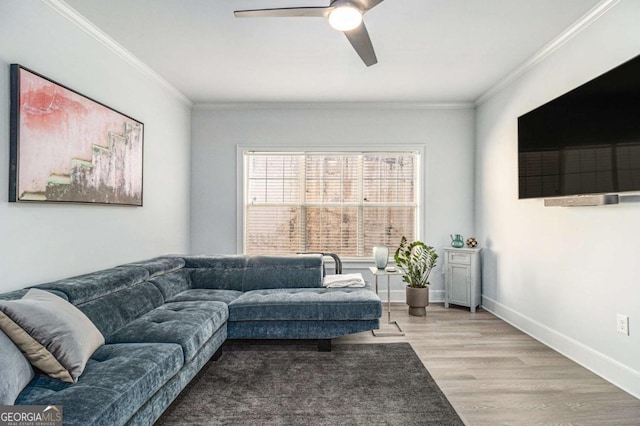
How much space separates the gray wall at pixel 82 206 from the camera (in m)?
2.23

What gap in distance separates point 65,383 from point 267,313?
1672mm

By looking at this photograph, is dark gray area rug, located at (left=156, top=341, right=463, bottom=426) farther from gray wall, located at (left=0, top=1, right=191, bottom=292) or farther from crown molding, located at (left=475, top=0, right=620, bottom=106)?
crown molding, located at (left=475, top=0, right=620, bottom=106)

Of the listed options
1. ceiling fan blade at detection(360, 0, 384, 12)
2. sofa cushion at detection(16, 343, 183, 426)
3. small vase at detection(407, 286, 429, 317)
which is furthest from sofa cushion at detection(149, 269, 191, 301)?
ceiling fan blade at detection(360, 0, 384, 12)

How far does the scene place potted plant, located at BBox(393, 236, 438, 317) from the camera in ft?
14.3

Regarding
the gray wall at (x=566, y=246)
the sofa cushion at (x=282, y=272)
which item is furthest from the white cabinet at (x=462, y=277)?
the sofa cushion at (x=282, y=272)

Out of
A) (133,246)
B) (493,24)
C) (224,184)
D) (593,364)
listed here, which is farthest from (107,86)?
(593,364)

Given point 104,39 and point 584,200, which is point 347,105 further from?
point 584,200

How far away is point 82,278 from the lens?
8.48ft

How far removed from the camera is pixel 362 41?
8.10 ft

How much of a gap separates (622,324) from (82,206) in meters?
4.10

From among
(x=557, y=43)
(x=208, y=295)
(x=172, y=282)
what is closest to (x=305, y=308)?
(x=208, y=295)

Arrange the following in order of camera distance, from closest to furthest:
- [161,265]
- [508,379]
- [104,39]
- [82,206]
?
[508,379], [82,206], [104,39], [161,265]

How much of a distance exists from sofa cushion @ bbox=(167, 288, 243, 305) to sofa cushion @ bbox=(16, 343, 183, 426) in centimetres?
115
